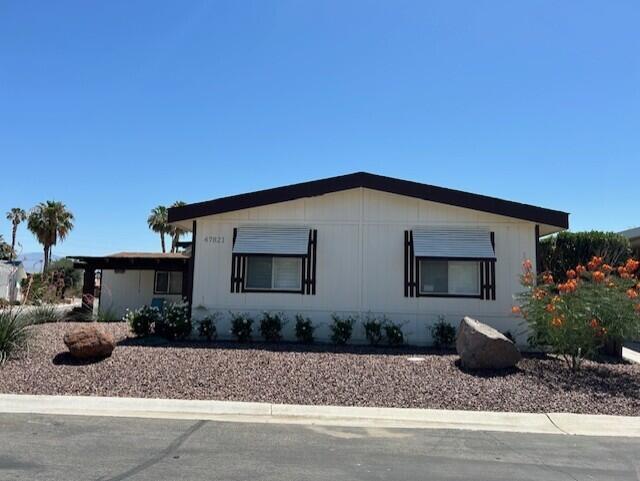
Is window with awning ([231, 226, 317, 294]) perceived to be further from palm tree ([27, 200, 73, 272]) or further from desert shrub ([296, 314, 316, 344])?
palm tree ([27, 200, 73, 272])

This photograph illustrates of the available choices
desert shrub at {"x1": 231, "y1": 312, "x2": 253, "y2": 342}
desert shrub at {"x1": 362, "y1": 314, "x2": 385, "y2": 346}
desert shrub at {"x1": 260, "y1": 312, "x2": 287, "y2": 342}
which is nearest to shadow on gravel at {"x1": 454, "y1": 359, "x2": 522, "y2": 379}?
desert shrub at {"x1": 362, "y1": 314, "x2": 385, "y2": 346}

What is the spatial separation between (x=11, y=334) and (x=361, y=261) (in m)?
7.16

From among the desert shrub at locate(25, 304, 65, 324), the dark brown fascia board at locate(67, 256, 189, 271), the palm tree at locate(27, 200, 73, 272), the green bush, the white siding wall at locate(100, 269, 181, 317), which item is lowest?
the desert shrub at locate(25, 304, 65, 324)

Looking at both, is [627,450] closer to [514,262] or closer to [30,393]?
[514,262]

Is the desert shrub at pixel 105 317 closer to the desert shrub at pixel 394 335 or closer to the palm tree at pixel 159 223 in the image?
the desert shrub at pixel 394 335

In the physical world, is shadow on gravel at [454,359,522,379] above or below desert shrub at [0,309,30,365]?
below

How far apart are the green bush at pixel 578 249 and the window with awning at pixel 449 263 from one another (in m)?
5.82

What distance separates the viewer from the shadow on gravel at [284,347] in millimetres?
11086

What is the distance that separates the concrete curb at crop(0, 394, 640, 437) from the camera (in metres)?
6.85

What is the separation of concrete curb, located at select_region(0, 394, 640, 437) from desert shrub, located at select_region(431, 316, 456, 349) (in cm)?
443

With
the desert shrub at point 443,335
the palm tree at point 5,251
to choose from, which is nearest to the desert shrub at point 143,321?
the desert shrub at point 443,335

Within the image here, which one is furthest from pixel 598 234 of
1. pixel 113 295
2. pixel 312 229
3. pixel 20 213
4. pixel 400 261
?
pixel 20 213

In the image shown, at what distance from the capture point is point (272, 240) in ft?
41.7

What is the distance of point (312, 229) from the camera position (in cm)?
1280
